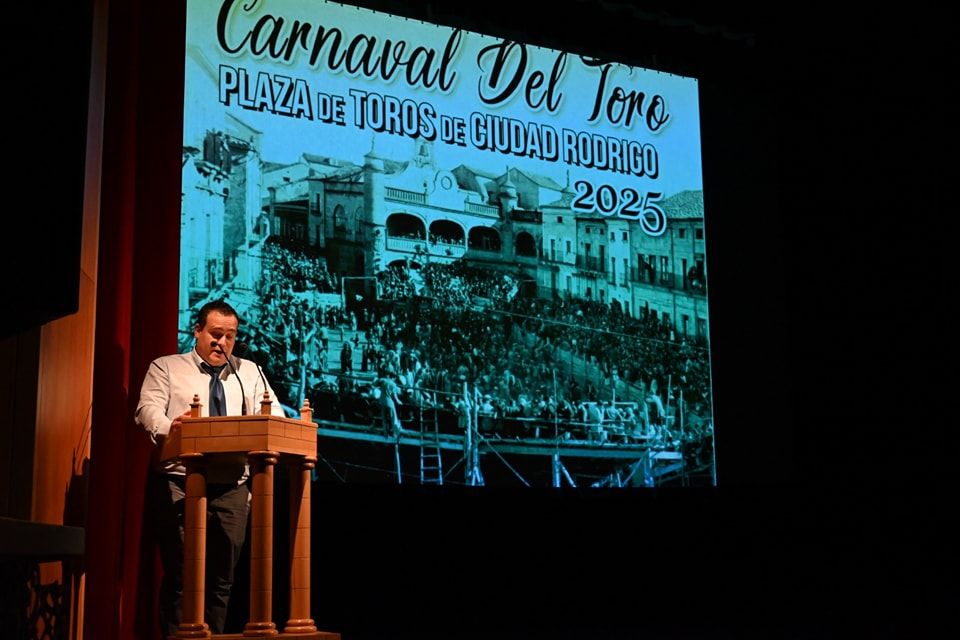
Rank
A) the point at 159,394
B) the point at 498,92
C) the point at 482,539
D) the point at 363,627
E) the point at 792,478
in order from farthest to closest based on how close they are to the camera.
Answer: the point at 792,478 < the point at 498,92 < the point at 482,539 < the point at 363,627 < the point at 159,394

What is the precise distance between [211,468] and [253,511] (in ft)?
1.11

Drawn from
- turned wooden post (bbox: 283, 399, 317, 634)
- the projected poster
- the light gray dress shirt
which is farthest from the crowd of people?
turned wooden post (bbox: 283, 399, 317, 634)

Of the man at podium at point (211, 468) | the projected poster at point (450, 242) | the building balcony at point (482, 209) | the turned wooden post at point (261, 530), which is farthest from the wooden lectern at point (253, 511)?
the building balcony at point (482, 209)

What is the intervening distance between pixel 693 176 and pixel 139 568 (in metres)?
3.61

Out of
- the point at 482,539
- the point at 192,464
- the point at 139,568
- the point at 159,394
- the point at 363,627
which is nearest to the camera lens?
the point at 192,464

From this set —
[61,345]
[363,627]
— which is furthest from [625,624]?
[61,345]

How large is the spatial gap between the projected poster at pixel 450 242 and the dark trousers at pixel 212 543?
1.04 m

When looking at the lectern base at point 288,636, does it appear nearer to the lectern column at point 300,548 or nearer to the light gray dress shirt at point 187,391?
the lectern column at point 300,548

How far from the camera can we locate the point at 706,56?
20.4ft

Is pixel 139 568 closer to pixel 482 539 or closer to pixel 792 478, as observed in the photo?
A: pixel 482 539

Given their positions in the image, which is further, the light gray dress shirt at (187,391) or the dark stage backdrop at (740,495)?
the dark stage backdrop at (740,495)

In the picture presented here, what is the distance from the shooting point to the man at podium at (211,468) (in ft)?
10.9

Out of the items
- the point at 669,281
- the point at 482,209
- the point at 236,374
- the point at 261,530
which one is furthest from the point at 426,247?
the point at 261,530

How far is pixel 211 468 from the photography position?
331cm
